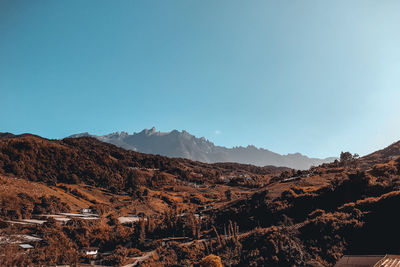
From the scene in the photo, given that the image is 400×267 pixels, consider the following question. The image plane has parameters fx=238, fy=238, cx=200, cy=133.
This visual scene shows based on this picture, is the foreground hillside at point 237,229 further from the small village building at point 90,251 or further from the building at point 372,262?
the building at point 372,262

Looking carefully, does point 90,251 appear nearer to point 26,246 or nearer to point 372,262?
point 26,246

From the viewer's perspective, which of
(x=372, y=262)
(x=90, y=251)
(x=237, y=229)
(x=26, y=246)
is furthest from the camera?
(x=90, y=251)

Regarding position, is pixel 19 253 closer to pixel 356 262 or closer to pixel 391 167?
pixel 356 262

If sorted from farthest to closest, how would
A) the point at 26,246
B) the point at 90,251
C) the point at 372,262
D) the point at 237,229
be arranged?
the point at 90,251 → the point at 237,229 → the point at 26,246 → the point at 372,262

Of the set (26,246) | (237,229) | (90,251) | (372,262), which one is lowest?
(90,251)

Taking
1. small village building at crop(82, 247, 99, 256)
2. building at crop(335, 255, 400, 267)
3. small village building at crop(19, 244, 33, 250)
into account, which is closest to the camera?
building at crop(335, 255, 400, 267)

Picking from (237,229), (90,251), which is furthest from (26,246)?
(237,229)

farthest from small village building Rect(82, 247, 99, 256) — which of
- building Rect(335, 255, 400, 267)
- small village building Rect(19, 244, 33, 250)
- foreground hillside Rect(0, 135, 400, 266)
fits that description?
building Rect(335, 255, 400, 267)

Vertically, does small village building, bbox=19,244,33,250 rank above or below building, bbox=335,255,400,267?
above

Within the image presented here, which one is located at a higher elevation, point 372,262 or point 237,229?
point 372,262

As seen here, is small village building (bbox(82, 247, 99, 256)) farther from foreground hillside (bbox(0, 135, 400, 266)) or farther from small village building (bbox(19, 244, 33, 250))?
small village building (bbox(19, 244, 33, 250))

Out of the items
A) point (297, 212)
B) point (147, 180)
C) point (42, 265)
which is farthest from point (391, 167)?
point (147, 180)

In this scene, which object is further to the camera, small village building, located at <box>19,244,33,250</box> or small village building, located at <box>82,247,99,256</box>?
small village building, located at <box>82,247,99,256</box>

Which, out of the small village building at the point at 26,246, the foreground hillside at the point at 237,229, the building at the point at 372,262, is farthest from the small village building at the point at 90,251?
the building at the point at 372,262
